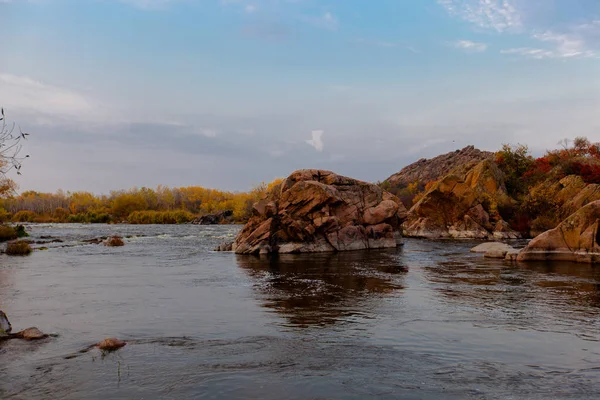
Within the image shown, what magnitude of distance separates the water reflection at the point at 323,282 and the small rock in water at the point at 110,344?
523 centimetres

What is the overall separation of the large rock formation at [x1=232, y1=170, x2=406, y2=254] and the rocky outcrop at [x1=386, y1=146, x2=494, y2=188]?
87361 millimetres

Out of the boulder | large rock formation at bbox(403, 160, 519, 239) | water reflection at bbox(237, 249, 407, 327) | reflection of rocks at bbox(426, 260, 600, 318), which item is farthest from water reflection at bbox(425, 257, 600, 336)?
large rock formation at bbox(403, 160, 519, 239)

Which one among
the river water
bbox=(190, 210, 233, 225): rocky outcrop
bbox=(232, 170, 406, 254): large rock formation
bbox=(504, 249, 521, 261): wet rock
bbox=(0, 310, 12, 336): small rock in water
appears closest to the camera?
the river water

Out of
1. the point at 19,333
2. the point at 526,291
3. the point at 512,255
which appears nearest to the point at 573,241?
the point at 512,255

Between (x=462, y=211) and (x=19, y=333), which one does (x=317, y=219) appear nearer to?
(x=462, y=211)

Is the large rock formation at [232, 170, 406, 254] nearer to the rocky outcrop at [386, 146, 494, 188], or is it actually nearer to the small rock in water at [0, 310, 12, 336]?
the small rock in water at [0, 310, 12, 336]

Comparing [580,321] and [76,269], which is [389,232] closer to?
[76,269]

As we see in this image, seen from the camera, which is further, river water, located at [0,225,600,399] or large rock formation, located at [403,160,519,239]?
large rock formation, located at [403,160,519,239]

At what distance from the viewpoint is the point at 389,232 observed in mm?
46125

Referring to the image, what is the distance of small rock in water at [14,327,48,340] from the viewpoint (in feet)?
42.0

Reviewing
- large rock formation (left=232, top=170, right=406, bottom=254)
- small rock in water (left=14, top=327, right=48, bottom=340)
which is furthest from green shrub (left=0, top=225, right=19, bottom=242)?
small rock in water (left=14, top=327, right=48, bottom=340)

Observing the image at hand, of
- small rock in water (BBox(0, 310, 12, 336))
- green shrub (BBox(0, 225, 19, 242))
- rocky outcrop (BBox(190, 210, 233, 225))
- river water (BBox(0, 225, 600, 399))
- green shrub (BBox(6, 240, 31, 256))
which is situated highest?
rocky outcrop (BBox(190, 210, 233, 225))

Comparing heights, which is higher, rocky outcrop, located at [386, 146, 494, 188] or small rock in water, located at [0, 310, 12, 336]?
rocky outcrop, located at [386, 146, 494, 188]

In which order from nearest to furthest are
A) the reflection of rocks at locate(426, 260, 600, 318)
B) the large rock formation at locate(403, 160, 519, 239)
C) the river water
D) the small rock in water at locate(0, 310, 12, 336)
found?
the river water → the small rock in water at locate(0, 310, 12, 336) → the reflection of rocks at locate(426, 260, 600, 318) → the large rock formation at locate(403, 160, 519, 239)
